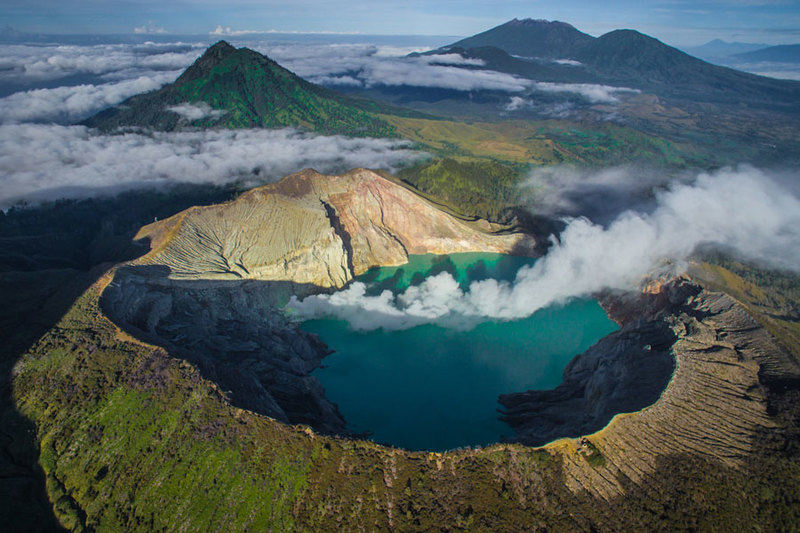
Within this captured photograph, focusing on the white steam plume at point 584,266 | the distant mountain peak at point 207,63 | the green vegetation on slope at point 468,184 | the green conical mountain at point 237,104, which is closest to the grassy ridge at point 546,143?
the green conical mountain at point 237,104

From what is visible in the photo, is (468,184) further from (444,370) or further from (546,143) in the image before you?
(444,370)

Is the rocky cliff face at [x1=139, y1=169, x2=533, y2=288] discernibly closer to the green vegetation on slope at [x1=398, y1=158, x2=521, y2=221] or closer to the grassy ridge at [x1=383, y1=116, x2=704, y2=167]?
the green vegetation on slope at [x1=398, y1=158, x2=521, y2=221]

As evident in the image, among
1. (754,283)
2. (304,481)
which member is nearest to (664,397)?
(304,481)

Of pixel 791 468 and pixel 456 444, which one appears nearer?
pixel 791 468

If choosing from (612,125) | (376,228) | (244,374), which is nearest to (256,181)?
(376,228)

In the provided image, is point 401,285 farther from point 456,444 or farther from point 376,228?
point 456,444

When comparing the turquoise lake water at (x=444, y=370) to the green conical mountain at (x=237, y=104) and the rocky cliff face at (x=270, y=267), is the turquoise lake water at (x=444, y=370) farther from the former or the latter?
the green conical mountain at (x=237, y=104)
